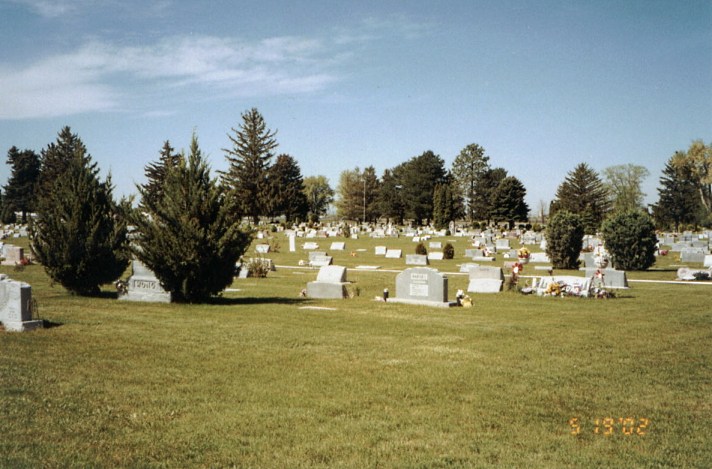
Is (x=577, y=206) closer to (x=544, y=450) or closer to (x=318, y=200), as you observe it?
(x=318, y=200)

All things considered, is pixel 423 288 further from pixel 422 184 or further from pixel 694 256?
pixel 422 184

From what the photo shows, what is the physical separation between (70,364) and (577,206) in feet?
298

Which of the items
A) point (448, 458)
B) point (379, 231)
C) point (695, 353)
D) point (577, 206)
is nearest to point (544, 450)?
point (448, 458)

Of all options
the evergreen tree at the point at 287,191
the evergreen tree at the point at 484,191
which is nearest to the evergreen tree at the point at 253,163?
the evergreen tree at the point at 287,191

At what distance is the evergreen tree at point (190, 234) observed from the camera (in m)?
16.1

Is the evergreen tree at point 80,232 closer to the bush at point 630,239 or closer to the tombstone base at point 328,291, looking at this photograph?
the tombstone base at point 328,291

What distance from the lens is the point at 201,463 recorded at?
5.65m

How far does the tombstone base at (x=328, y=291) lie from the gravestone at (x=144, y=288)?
4.77 m

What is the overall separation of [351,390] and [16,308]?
25.3 feet

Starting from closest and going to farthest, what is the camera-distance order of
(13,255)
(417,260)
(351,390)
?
1. (351,390)
2. (13,255)
3. (417,260)

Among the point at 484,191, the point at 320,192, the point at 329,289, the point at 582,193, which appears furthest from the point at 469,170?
the point at 329,289

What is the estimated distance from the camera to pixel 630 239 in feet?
95.8
